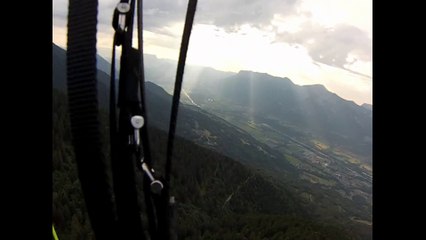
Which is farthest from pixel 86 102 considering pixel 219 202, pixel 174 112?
pixel 219 202

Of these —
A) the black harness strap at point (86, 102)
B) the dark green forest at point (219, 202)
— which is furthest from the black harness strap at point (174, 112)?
the dark green forest at point (219, 202)

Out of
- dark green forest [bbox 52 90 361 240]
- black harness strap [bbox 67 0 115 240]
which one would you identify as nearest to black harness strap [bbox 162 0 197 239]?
black harness strap [bbox 67 0 115 240]

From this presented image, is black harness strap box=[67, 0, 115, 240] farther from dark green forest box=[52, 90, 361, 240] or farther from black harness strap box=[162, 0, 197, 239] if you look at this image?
dark green forest box=[52, 90, 361, 240]

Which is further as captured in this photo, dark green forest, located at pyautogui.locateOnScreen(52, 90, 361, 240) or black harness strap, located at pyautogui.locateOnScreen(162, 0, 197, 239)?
dark green forest, located at pyautogui.locateOnScreen(52, 90, 361, 240)

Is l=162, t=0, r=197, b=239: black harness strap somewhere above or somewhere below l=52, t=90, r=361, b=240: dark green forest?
above

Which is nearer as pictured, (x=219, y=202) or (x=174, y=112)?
(x=174, y=112)

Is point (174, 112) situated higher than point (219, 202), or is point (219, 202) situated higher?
point (174, 112)

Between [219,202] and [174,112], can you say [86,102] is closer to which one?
[174,112]

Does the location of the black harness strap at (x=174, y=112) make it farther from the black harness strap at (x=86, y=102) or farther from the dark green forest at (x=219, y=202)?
the dark green forest at (x=219, y=202)
